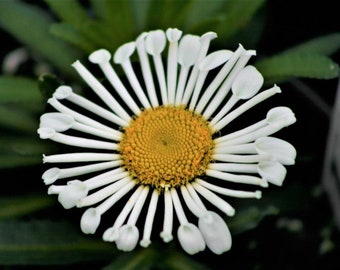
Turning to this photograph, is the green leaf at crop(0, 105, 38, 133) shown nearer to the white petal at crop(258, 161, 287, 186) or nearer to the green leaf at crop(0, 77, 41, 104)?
the green leaf at crop(0, 77, 41, 104)

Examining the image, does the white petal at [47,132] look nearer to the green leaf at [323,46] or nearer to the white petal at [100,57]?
the white petal at [100,57]

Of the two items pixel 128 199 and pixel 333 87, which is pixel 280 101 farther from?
pixel 128 199

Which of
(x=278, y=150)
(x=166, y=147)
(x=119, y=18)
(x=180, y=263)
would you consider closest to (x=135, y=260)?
(x=180, y=263)

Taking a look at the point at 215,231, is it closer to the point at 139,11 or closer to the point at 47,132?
the point at 47,132

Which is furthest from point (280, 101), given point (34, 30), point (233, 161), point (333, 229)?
point (34, 30)

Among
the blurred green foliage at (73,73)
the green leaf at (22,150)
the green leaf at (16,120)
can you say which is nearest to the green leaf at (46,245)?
the blurred green foliage at (73,73)

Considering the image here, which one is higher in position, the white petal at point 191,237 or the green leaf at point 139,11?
the green leaf at point 139,11
